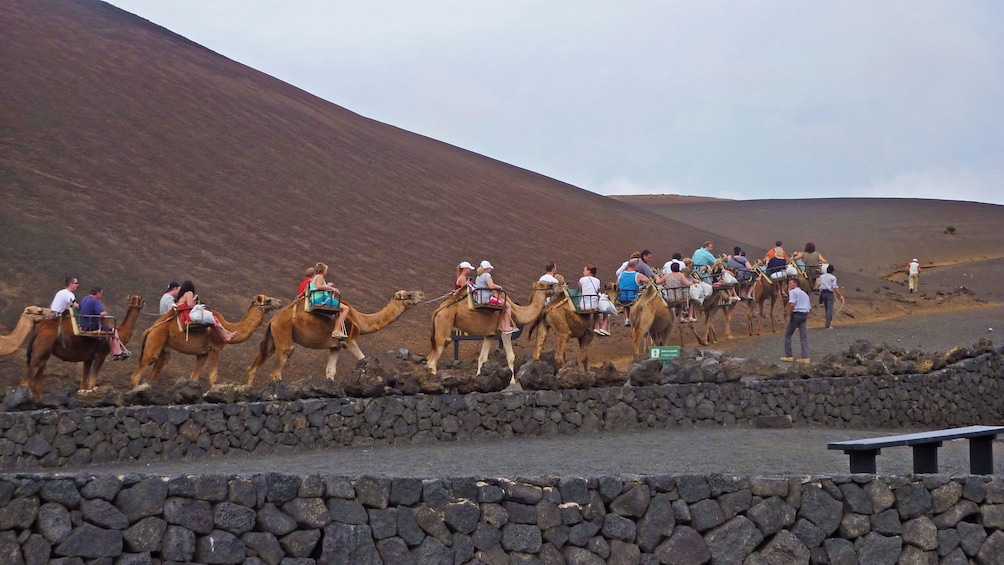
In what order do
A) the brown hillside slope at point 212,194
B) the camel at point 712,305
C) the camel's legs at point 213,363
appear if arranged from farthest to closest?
the brown hillside slope at point 212,194, the camel at point 712,305, the camel's legs at point 213,363

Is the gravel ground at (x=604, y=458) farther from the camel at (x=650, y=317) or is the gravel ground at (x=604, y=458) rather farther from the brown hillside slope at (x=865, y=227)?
the brown hillside slope at (x=865, y=227)

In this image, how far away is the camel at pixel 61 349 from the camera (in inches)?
743

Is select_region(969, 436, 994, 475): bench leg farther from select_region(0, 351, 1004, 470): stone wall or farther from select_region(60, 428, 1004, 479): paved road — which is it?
select_region(0, 351, 1004, 470): stone wall

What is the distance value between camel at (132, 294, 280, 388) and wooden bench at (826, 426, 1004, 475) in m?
13.1

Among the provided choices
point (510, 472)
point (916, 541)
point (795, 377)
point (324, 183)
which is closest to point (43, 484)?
point (510, 472)

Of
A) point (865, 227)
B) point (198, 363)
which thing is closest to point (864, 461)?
point (198, 363)

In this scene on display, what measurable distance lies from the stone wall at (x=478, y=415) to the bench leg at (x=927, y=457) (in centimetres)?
690

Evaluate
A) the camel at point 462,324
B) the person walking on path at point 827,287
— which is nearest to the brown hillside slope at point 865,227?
the person walking on path at point 827,287

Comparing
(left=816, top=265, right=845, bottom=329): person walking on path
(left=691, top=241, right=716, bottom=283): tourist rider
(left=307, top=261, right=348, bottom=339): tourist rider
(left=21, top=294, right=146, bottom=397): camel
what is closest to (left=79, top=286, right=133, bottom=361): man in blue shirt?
(left=21, top=294, right=146, bottom=397): camel

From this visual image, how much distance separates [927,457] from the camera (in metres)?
10.7

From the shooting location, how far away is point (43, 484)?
775 centimetres

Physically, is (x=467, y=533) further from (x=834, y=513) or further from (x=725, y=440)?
(x=725, y=440)

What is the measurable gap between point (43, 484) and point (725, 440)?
10750mm

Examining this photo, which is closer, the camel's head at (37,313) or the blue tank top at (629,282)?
the camel's head at (37,313)
